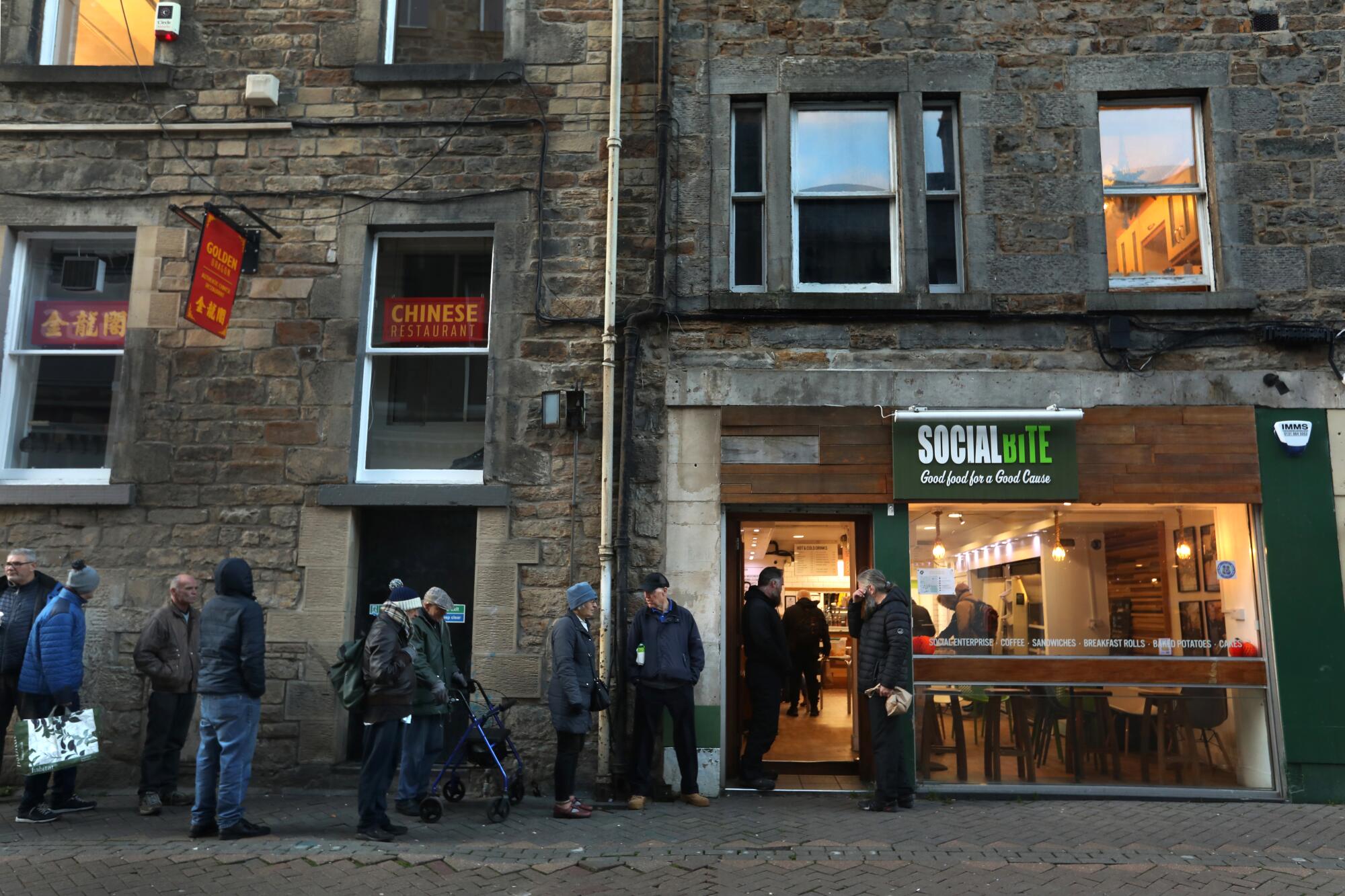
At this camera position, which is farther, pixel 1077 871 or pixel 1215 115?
pixel 1215 115

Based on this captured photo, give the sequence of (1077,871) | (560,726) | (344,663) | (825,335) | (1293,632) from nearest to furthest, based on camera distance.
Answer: (1077,871) < (344,663) < (560,726) < (1293,632) < (825,335)

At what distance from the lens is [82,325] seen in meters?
9.47

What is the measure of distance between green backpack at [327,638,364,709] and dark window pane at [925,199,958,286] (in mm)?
5791

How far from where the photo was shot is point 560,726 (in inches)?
293

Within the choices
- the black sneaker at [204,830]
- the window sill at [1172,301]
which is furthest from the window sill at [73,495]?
the window sill at [1172,301]

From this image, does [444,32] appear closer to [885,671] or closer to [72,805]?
[885,671]

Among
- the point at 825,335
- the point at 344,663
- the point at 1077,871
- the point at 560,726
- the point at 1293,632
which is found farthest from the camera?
the point at 825,335

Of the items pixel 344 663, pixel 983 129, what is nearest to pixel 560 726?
pixel 344 663

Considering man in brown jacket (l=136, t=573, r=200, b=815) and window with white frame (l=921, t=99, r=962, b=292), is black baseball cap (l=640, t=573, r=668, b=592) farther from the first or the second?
window with white frame (l=921, t=99, r=962, b=292)

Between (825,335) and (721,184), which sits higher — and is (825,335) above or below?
below

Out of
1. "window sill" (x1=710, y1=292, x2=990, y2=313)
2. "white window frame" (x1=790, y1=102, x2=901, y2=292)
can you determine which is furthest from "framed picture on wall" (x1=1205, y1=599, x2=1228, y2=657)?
"white window frame" (x1=790, y1=102, x2=901, y2=292)

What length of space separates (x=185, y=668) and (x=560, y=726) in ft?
9.72

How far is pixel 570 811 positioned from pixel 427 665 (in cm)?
151

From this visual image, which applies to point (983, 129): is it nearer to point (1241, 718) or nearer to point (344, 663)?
point (1241, 718)
